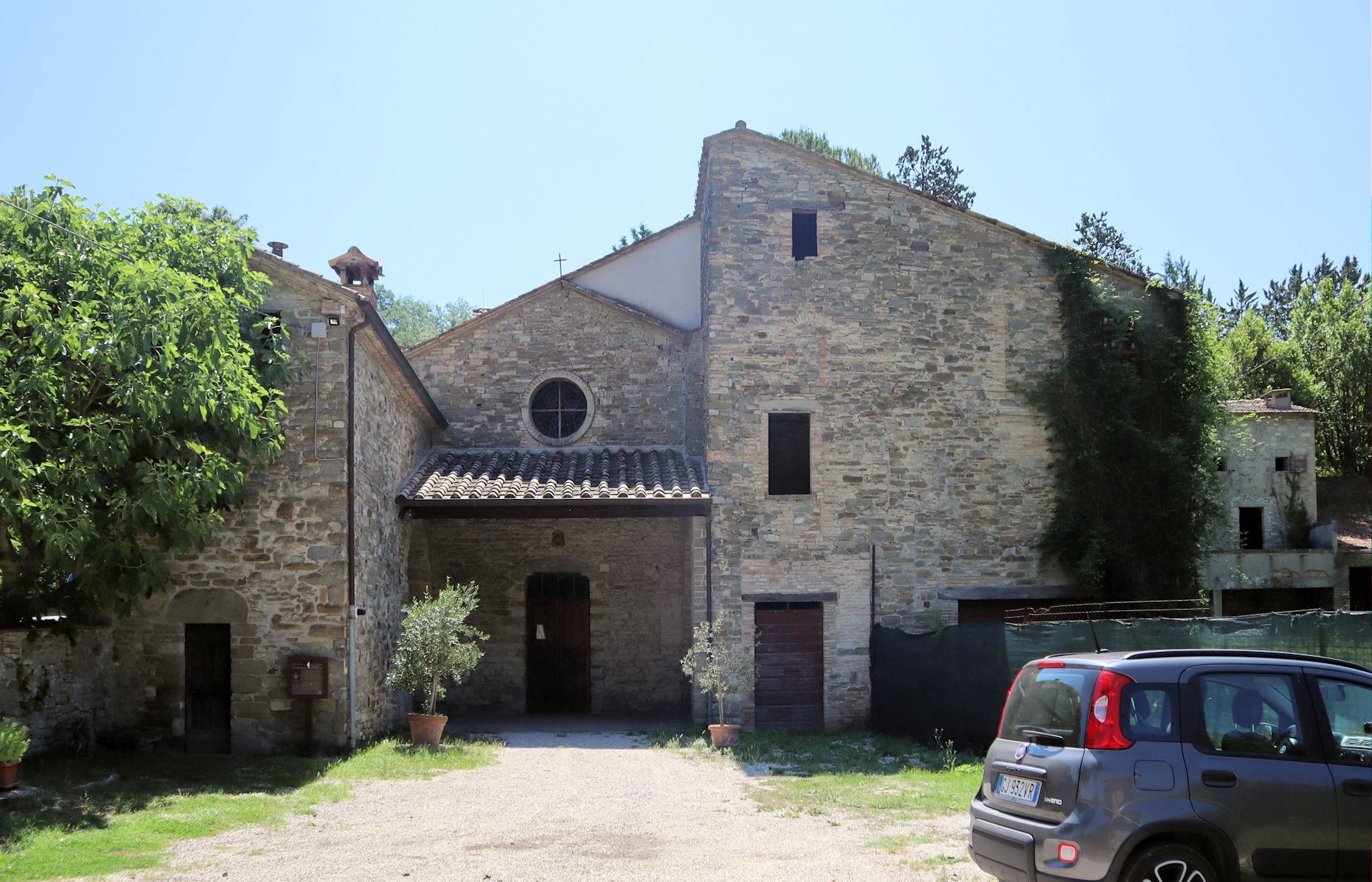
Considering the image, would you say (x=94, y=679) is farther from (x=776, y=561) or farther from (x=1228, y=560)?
(x=1228, y=560)

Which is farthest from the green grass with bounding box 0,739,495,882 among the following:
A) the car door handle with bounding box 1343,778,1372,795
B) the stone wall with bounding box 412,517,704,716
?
the car door handle with bounding box 1343,778,1372,795

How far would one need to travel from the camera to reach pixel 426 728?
13031mm

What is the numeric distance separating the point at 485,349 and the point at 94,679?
786cm

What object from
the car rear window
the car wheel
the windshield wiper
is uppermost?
the car rear window

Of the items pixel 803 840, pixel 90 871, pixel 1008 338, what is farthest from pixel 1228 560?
pixel 90 871

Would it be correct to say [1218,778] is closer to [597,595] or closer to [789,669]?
[789,669]

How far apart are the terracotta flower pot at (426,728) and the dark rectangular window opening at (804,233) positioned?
799cm

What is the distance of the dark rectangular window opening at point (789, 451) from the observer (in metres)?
15.0

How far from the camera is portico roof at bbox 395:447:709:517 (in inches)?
573

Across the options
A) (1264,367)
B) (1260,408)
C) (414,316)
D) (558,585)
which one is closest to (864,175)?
(558,585)

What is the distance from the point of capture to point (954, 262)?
50.1 ft

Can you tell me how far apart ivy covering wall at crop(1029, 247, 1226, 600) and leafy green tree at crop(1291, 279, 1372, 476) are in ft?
70.1

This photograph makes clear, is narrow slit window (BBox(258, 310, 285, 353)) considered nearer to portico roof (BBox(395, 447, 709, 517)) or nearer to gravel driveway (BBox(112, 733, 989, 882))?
portico roof (BBox(395, 447, 709, 517))

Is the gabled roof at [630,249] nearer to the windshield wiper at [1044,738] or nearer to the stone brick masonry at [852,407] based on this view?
the stone brick masonry at [852,407]
